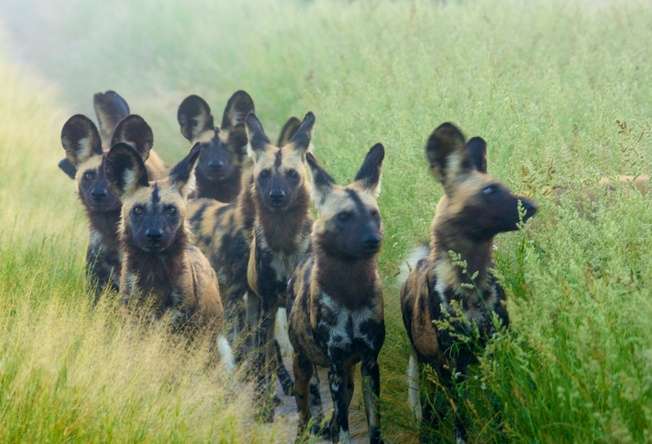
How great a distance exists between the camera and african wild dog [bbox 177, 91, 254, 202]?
6613 millimetres

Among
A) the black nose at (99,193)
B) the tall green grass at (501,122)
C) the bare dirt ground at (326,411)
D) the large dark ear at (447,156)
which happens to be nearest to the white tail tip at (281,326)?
the bare dirt ground at (326,411)

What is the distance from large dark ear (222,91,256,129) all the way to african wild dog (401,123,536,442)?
2.73 metres

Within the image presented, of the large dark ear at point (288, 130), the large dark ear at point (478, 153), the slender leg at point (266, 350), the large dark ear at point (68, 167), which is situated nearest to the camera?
the large dark ear at point (478, 153)

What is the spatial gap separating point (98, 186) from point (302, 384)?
1.59 metres

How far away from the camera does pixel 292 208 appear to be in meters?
5.55

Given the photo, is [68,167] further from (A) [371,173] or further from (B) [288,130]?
(A) [371,173]

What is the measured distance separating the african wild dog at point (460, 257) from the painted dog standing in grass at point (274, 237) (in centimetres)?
132

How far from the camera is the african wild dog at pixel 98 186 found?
5.48 meters

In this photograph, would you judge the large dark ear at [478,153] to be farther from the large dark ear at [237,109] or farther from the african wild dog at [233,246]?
the large dark ear at [237,109]

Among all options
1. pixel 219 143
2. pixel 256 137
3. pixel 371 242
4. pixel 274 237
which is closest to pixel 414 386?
pixel 371 242

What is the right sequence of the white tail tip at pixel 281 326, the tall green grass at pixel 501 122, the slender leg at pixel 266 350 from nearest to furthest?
the tall green grass at pixel 501 122, the slender leg at pixel 266 350, the white tail tip at pixel 281 326

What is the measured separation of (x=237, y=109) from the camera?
6.80 meters

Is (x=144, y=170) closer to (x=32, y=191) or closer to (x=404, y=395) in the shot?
(x=404, y=395)

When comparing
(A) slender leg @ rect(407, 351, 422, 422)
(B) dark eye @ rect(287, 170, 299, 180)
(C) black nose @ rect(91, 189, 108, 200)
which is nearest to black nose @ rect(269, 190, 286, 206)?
(B) dark eye @ rect(287, 170, 299, 180)
